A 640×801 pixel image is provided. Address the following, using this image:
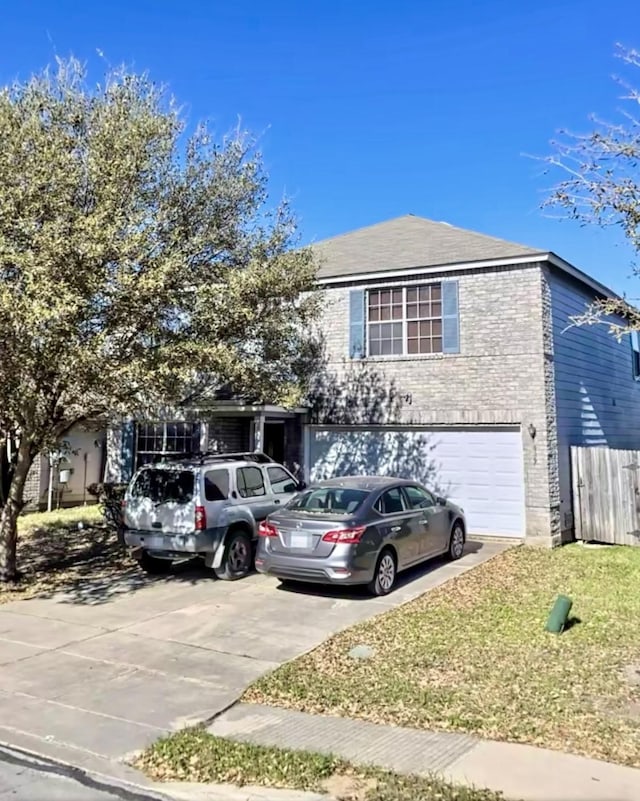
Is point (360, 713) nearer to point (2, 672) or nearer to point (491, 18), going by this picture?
point (2, 672)

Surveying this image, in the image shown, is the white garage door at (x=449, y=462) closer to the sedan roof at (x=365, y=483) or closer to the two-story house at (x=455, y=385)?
the two-story house at (x=455, y=385)

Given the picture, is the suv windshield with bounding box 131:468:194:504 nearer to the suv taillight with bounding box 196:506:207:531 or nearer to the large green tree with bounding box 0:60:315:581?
the suv taillight with bounding box 196:506:207:531

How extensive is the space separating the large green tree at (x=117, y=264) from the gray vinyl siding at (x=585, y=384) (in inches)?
252

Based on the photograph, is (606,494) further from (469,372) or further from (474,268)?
(474,268)

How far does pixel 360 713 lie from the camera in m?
5.31

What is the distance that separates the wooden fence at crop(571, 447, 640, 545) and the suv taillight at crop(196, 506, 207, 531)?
27.5ft

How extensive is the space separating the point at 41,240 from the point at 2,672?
4.91 m

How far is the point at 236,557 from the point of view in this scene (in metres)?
10.7

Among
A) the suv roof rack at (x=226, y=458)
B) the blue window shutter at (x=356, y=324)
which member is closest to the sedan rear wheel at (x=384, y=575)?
the suv roof rack at (x=226, y=458)

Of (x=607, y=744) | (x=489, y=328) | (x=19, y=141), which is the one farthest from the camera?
(x=489, y=328)

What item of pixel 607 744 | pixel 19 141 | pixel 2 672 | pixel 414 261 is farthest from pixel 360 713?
pixel 414 261

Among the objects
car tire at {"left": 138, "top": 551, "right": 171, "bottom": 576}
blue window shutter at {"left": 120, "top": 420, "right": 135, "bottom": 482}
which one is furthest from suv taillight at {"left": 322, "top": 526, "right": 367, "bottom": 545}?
blue window shutter at {"left": 120, "top": 420, "right": 135, "bottom": 482}

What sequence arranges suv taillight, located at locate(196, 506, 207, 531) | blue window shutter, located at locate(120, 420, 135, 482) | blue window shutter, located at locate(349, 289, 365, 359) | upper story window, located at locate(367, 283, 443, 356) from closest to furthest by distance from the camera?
1. suv taillight, located at locate(196, 506, 207, 531)
2. upper story window, located at locate(367, 283, 443, 356)
3. blue window shutter, located at locate(349, 289, 365, 359)
4. blue window shutter, located at locate(120, 420, 135, 482)

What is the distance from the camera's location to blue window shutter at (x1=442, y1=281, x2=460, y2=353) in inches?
567
